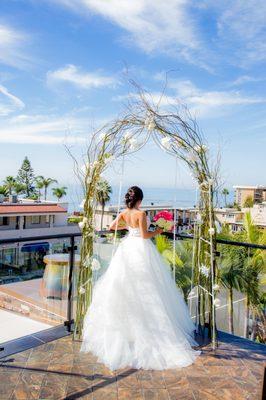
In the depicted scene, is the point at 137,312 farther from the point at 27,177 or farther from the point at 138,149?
the point at 27,177

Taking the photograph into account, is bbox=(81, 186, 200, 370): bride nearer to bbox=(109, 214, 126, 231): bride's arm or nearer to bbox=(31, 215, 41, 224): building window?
bbox=(109, 214, 126, 231): bride's arm

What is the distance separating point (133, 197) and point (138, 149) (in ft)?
1.72

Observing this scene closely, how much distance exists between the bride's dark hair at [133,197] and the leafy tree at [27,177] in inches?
2102

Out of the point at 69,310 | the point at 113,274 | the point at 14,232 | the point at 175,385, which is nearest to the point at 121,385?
the point at 175,385

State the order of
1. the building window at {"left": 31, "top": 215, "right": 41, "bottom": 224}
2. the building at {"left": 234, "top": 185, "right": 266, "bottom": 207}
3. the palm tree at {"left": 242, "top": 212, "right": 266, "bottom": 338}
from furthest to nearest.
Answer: the building at {"left": 234, "top": 185, "right": 266, "bottom": 207} → the building window at {"left": 31, "top": 215, "right": 41, "bottom": 224} → the palm tree at {"left": 242, "top": 212, "right": 266, "bottom": 338}

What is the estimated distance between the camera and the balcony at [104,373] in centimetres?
260

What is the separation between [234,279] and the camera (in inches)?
274

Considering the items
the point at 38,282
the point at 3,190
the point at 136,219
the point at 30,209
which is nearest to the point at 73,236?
the point at 136,219

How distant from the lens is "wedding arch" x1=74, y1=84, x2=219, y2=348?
3.54 metres

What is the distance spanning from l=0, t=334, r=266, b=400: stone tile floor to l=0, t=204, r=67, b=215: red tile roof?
1113 inches

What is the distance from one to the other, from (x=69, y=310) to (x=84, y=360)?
79 centimetres

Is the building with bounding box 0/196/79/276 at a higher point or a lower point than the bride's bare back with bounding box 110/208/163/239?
lower

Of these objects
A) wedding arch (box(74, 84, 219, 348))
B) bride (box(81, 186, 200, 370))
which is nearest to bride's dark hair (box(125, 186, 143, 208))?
bride (box(81, 186, 200, 370))

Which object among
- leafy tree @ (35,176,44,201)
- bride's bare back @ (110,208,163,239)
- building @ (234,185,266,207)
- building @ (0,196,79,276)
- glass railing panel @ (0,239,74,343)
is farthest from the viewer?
building @ (234,185,266,207)
